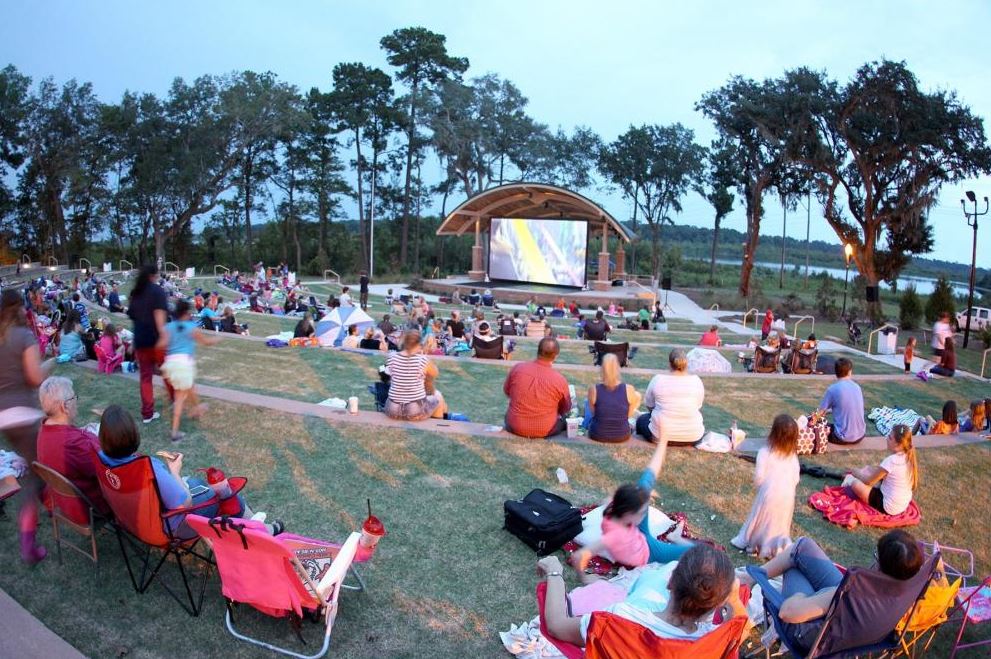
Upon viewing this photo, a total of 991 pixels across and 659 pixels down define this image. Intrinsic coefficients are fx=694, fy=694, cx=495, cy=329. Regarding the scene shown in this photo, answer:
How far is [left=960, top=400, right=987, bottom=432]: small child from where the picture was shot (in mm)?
7891

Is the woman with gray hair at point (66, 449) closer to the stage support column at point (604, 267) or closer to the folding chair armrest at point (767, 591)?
the folding chair armrest at point (767, 591)

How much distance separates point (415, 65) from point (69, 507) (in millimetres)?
45332

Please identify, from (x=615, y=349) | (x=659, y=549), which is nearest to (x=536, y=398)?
(x=659, y=549)

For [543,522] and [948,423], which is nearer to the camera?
[543,522]

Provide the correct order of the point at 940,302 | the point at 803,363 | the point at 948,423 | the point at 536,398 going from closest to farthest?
the point at 536,398 < the point at 948,423 < the point at 803,363 < the point at 940,302

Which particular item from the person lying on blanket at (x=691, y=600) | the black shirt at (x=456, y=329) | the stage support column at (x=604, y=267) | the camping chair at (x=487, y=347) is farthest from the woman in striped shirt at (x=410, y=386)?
Answer: the stage support column at (x=604, y=267)

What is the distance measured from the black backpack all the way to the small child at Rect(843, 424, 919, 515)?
230 cm

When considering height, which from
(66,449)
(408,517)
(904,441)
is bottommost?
(408,517)

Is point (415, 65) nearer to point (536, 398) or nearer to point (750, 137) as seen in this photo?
point (750, 137)

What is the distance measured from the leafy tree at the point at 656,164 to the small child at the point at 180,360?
4321 centimetres

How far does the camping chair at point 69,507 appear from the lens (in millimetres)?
3764

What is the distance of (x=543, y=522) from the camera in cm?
450

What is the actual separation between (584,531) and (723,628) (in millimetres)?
2003

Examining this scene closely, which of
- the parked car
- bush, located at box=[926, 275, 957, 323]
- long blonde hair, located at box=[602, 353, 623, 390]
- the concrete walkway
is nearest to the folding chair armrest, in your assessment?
long blonde hair, located at box=[602, 353, 623, 390]
